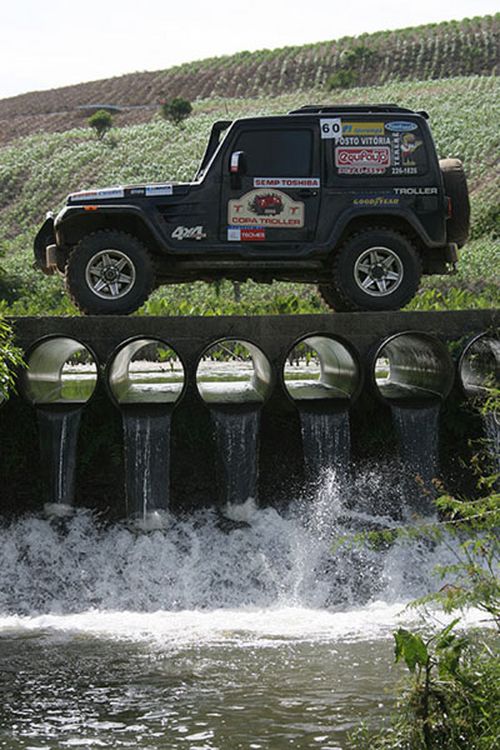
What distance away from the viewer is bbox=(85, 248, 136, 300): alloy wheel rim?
14.1 metres

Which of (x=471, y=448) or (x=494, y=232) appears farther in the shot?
(x=494, y=232)

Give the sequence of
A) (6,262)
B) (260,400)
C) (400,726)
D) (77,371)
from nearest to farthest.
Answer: (400,726), (260,400), (77,371), (6,262)

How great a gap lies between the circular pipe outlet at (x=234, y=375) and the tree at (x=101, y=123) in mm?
55253

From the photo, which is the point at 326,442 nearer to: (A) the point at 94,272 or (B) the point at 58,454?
(B) the point at 58,454

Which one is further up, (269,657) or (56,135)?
(56,135)

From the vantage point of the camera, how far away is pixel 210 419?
14719mm

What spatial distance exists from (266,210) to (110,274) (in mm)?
1787

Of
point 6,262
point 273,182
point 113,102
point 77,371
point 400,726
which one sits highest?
point 113,102

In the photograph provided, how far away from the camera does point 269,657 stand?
34.2 ft

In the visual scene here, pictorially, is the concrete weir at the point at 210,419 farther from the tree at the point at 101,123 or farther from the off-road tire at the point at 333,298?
the tree at the point at 101,123

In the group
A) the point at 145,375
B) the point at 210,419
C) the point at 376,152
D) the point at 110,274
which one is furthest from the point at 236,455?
the point at 145,375

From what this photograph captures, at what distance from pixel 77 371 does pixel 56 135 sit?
209ft

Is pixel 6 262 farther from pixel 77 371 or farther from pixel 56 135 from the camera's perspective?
pixel 56 135

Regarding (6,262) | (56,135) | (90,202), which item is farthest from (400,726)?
(56,135)
